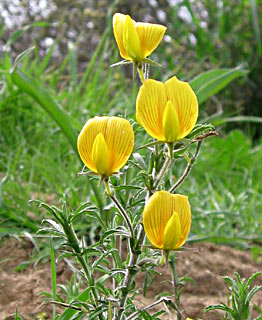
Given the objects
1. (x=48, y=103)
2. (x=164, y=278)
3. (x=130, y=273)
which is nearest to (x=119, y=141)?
(x=130, y=273)

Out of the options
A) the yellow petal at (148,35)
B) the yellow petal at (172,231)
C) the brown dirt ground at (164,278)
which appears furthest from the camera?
A: the brown dirt ground at (164,278)

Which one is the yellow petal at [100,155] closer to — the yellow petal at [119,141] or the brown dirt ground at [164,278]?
the yellow petal at [119,141]

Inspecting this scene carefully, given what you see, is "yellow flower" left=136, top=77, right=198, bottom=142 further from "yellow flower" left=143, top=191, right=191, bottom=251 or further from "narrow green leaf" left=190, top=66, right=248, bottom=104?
"narrow green leaf" left=190, top=66, right=248, bottom=104

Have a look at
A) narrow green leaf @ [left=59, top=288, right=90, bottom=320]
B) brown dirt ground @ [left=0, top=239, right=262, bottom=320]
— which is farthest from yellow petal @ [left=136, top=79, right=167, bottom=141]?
brown dirt ground @ [left=0, top=239, right=262, bottom=320]

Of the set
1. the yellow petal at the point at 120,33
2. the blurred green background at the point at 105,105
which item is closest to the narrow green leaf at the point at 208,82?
the blurred green background at the point at 105,105

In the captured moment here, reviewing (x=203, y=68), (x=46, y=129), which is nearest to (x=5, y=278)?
(x=46, y=129)
